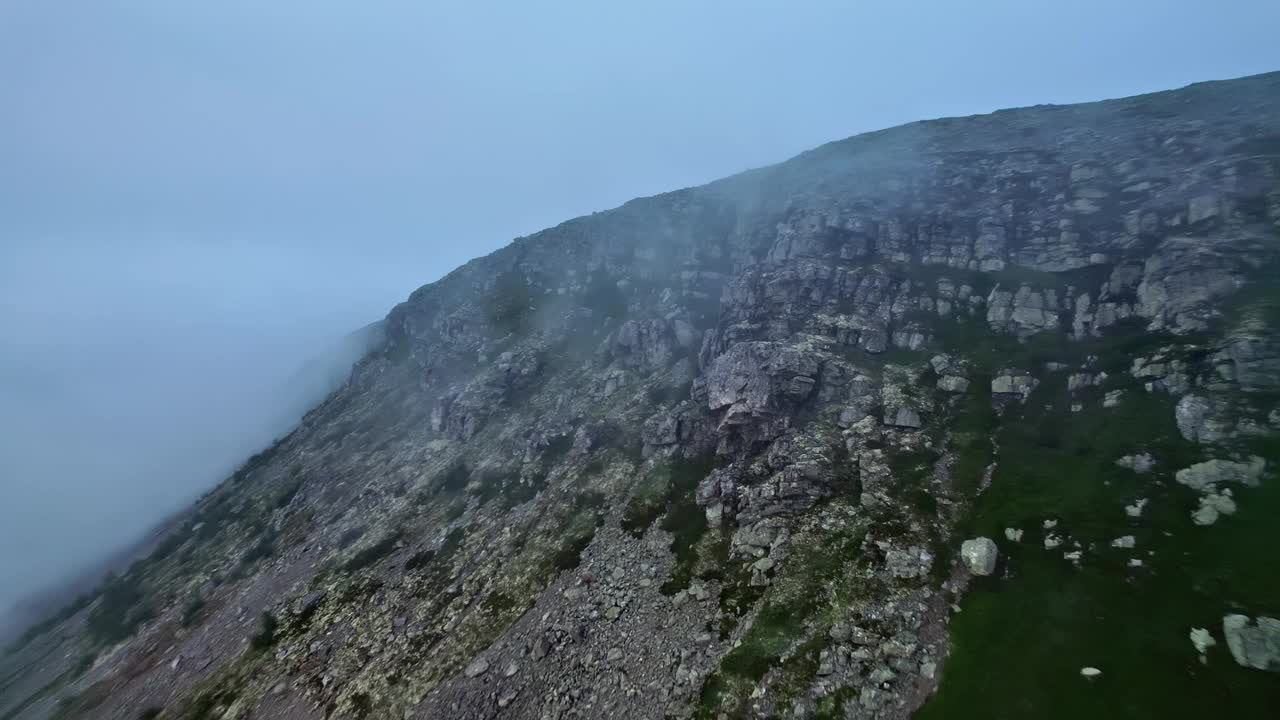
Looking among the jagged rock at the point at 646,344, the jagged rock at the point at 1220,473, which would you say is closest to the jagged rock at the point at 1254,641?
the jagged rock at the point at 1220,473

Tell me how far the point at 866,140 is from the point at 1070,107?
43.5 meters

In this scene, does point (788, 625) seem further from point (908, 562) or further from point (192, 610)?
point (192, 610)

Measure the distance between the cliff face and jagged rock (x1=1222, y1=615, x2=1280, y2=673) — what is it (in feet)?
0.71

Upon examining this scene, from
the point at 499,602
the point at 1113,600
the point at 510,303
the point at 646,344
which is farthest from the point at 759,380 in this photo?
the point at 510,303

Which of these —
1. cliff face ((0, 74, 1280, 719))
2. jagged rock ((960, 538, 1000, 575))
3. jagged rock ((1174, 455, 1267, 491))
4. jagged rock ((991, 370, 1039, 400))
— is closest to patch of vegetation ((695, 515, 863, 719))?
cliff face ((0, 74, 1280, 719))

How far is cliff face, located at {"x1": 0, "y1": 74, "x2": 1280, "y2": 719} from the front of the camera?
3447cm

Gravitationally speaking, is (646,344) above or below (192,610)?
above

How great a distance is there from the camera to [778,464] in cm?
5547

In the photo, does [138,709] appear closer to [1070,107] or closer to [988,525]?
[988,525]

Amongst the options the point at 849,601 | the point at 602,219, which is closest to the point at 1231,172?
the point at 849,601

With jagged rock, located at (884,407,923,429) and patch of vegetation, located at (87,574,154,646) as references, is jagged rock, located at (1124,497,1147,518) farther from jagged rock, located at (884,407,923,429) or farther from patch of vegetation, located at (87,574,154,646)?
patch of vegetation, located at (87,574,154,646)

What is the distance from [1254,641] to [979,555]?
1403cm

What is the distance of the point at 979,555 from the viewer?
39469 mm

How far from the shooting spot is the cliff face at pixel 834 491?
3447 centimetres
